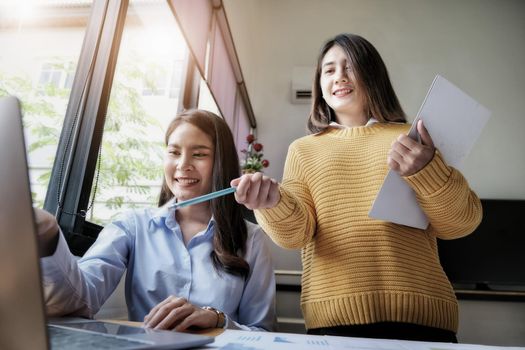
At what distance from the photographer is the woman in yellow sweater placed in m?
0.65

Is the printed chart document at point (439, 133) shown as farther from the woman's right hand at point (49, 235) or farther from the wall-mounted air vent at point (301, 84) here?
the wall-mounted air vent at point (301, 84)

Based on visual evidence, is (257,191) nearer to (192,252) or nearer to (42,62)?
(192,252)

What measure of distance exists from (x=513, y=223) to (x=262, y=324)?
2328mm

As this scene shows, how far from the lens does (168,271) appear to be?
0.80 meters

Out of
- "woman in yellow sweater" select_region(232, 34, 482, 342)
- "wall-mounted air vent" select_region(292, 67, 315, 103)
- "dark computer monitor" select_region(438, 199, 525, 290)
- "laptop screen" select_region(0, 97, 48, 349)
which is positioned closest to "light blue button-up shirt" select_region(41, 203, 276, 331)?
"woman in yellow sweater" select_region(232, 34, 482, 342)

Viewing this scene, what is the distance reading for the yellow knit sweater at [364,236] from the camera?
669 millimetres

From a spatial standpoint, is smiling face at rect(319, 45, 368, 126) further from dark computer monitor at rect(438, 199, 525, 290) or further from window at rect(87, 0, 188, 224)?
dark computer monitor at rect(438, 199, 525, 290)

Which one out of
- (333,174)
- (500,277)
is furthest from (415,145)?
(500,277)

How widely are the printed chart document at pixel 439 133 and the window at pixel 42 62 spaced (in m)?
0.83

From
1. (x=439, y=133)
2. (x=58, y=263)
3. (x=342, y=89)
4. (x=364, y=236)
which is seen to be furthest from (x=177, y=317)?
(x=342, y=89)

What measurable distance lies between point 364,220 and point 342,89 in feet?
1.19

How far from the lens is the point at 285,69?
335 centimetres

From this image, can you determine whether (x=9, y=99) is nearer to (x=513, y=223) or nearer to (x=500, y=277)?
(x=500, y=277)

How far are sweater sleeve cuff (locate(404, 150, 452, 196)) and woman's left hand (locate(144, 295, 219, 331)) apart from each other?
443mm
